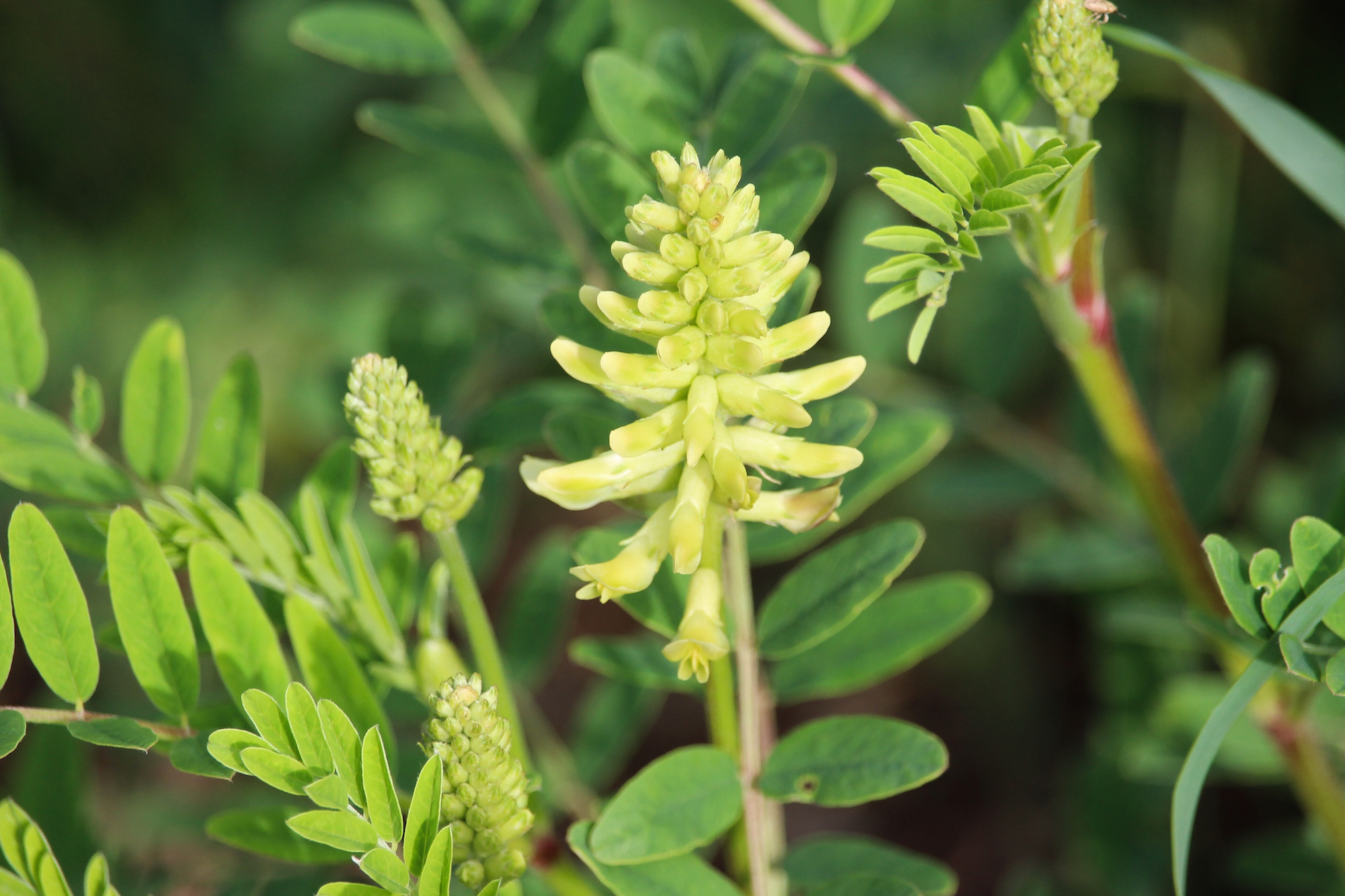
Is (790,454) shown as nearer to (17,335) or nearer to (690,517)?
(690,517)

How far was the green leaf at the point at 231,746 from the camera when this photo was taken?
1.12 meters

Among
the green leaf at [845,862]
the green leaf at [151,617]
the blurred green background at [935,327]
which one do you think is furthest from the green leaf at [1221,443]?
the green leaf at [151,617]

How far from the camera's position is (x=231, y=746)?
115cm

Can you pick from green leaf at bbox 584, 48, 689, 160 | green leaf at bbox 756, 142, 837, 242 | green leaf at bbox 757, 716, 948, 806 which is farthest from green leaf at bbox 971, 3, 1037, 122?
green leaf at bbox 757, 716, 948, 806

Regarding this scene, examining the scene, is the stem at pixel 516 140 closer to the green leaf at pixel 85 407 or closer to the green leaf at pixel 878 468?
the green leaf at pixel 878 468

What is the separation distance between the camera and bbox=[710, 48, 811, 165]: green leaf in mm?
1576

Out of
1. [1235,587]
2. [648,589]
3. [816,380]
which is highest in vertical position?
[816,380]

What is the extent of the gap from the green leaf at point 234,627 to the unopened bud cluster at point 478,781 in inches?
9.9

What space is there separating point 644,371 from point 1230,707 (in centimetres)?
67

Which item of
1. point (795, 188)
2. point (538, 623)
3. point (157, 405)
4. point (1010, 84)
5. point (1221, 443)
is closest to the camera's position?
point (1010, 84)

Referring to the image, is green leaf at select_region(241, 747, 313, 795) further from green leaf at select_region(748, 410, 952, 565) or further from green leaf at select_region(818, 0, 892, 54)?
green leaf at select_region(818, 0, 892, 54)

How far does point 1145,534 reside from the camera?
7.68ft

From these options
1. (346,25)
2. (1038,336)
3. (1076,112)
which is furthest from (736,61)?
(1038,336)

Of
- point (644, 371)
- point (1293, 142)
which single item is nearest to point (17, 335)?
point (644, 371)
